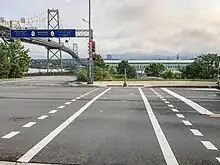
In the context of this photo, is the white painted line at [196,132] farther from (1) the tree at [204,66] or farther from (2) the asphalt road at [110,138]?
(1) the tree at [204,66]

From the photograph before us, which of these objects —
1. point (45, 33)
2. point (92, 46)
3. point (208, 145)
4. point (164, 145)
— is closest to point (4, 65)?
point (45, 33)

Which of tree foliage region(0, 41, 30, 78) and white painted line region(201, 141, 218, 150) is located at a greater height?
tree foliage region(0, 41, 30, 78)

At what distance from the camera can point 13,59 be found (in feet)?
243

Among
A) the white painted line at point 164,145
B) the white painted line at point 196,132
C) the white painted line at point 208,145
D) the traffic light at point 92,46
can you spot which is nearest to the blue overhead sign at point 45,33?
the traffic light at point 92,46

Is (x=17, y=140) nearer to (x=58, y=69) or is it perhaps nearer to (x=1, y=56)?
(x=1, y=56)

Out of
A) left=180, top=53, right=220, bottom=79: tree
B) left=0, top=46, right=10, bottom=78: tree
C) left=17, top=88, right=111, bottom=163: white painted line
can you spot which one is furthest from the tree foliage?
left=17, top=88, right=111, bottom=163: white painted line

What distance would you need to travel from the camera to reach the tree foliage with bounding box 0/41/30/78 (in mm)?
65312

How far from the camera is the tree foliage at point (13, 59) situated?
214 feet

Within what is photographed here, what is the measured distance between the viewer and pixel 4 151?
679 centimetres

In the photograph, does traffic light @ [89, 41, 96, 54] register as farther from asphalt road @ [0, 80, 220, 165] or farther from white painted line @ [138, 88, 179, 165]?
white painted line @ [138, 88, 179, 165]

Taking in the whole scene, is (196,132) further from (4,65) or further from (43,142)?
(4,65)

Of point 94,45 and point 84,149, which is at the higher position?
point 94,45

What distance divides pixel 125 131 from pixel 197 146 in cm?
212

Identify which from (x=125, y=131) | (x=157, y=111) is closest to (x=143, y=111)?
(x=157, y=111)
